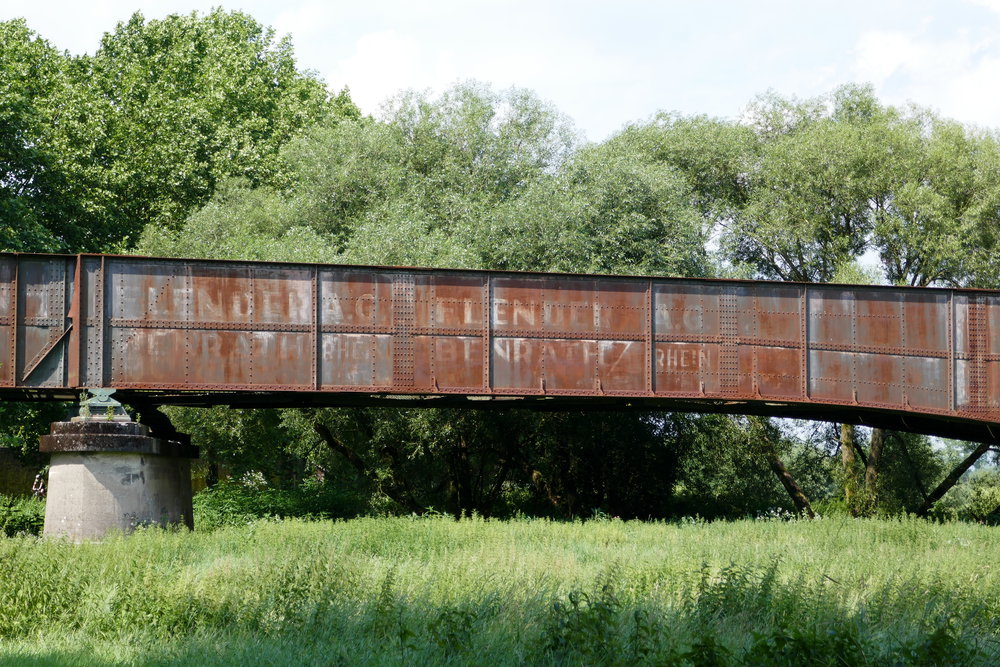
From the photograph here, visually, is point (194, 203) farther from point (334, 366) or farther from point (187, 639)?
point (187, 639)

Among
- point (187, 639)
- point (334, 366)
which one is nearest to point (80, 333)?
point (334, 366)

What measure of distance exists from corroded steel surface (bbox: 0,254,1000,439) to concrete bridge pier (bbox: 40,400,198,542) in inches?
43.5

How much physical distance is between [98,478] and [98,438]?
0.76 m

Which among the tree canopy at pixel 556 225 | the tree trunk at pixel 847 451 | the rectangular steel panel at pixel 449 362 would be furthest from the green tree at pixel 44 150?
the tree trunk at pixel 847 451

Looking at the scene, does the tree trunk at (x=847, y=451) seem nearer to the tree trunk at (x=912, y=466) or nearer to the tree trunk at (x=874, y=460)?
the tree trunk at (x=874, y=460)

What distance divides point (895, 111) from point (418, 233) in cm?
1942

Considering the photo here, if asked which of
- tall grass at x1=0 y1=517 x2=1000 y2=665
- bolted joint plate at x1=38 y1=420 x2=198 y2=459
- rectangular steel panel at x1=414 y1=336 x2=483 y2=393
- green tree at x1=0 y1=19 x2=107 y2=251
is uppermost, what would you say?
green tree at x1=0 y1=19 x2=107 y2=251

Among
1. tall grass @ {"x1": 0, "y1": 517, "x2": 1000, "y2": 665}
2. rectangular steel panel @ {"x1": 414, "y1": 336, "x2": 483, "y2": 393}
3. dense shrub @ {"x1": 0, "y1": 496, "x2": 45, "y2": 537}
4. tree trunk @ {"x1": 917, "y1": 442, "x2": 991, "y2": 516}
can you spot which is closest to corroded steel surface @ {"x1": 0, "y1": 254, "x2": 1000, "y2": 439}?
rectangular steel panel @ {"x1": 414, "y1": 336, "x2": 483, "y2": 393}

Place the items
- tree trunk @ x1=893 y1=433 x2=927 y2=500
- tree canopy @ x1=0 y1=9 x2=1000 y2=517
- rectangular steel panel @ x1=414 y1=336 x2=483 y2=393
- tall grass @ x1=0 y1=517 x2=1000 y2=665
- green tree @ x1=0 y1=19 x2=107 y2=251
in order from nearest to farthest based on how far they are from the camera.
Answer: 1. tall grass @ x1=0 y1=517 x2=1000 y2=665
2. rectangular steel panel @ x1=414 y1=336 x2=483 y2=393
3. tree canopy @ x1=0 y1=9 x2=1000 y2=517
4. green tree @ x1=0 y1=19 x2=107 y2=251
5. tree trunk @ x1=893 y1=433 x2=927 y2=500

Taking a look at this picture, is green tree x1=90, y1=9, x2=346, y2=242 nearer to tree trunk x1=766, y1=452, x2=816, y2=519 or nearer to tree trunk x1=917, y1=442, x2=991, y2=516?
tree trunk x1=766, y1=452, x2=816, y2=519

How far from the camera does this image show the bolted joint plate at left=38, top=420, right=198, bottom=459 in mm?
20719

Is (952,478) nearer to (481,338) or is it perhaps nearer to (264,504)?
(481,338)

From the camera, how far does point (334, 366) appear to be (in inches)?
892

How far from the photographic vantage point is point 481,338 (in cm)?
2308
